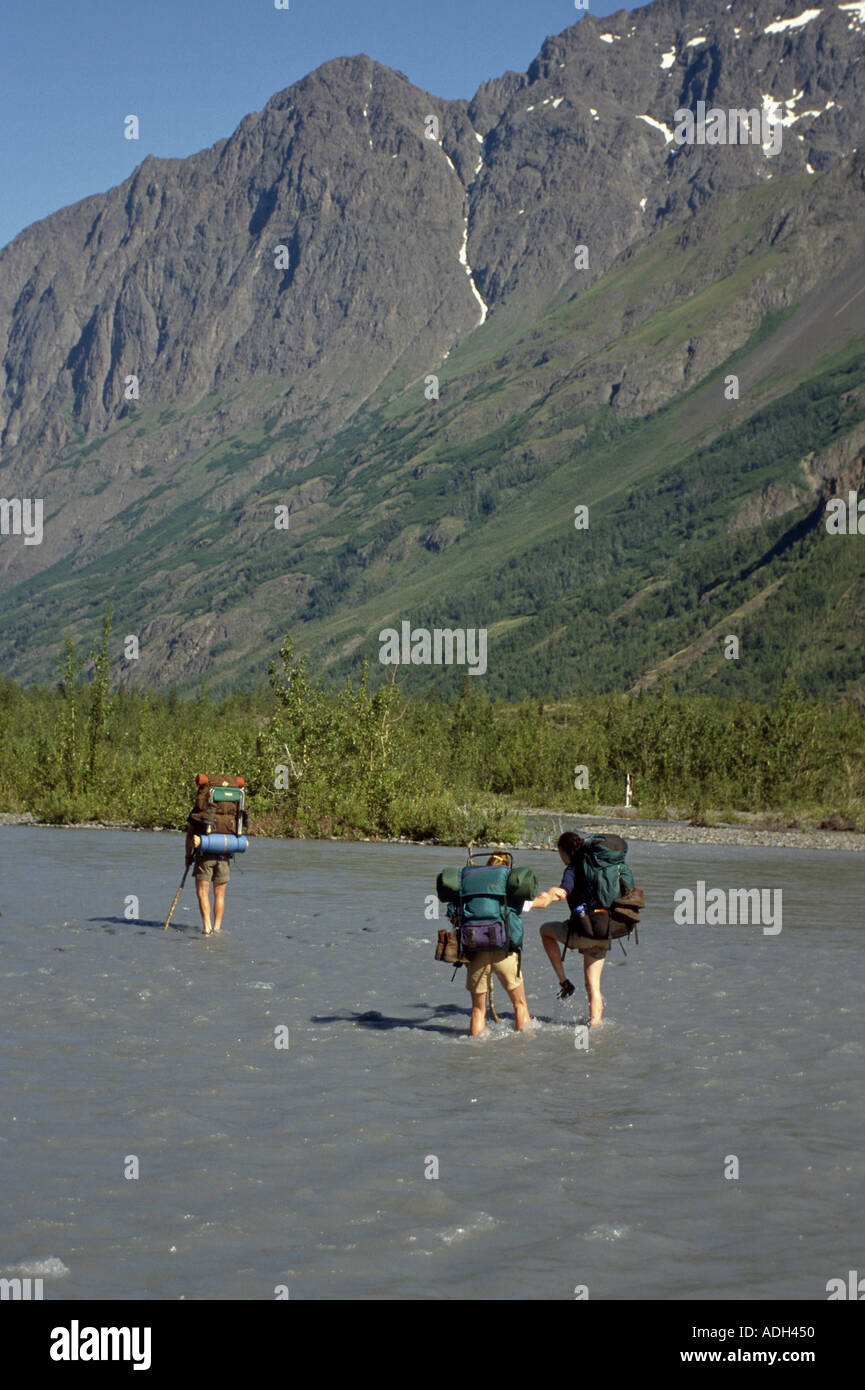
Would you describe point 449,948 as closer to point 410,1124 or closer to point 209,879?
point 410,1124

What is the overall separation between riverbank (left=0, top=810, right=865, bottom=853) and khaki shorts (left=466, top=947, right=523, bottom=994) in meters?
27.3

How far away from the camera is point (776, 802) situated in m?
64.4

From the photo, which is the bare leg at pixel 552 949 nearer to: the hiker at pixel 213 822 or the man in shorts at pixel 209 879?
the hiker at pixel 213 822

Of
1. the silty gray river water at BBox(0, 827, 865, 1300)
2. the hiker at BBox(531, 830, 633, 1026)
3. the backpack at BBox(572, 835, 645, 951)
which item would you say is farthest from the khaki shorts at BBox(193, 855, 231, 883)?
the backpack at BBox(572, 835, 645, 951)

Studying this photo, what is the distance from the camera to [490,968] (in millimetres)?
14000

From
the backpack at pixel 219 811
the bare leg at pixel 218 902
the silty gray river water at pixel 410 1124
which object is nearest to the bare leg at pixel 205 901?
the bare leg at pixel 218 902

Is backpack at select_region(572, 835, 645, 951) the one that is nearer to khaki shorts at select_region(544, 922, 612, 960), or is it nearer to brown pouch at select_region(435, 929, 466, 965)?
khaki shorts at select_region(544, 922, 612, 960)

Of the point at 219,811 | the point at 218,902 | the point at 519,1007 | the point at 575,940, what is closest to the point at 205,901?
the point at 218,902

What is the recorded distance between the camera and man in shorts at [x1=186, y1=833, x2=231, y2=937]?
A: 2080 centimetres

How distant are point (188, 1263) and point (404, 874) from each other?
2464 cm

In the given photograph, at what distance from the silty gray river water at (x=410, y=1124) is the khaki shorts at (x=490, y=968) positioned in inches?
21.3

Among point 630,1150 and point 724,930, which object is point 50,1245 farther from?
point 724,930

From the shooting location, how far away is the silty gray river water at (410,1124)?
7.84 meters

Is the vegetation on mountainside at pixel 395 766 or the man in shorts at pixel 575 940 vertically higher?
the vegetation on mountainside at pixel 395 766
